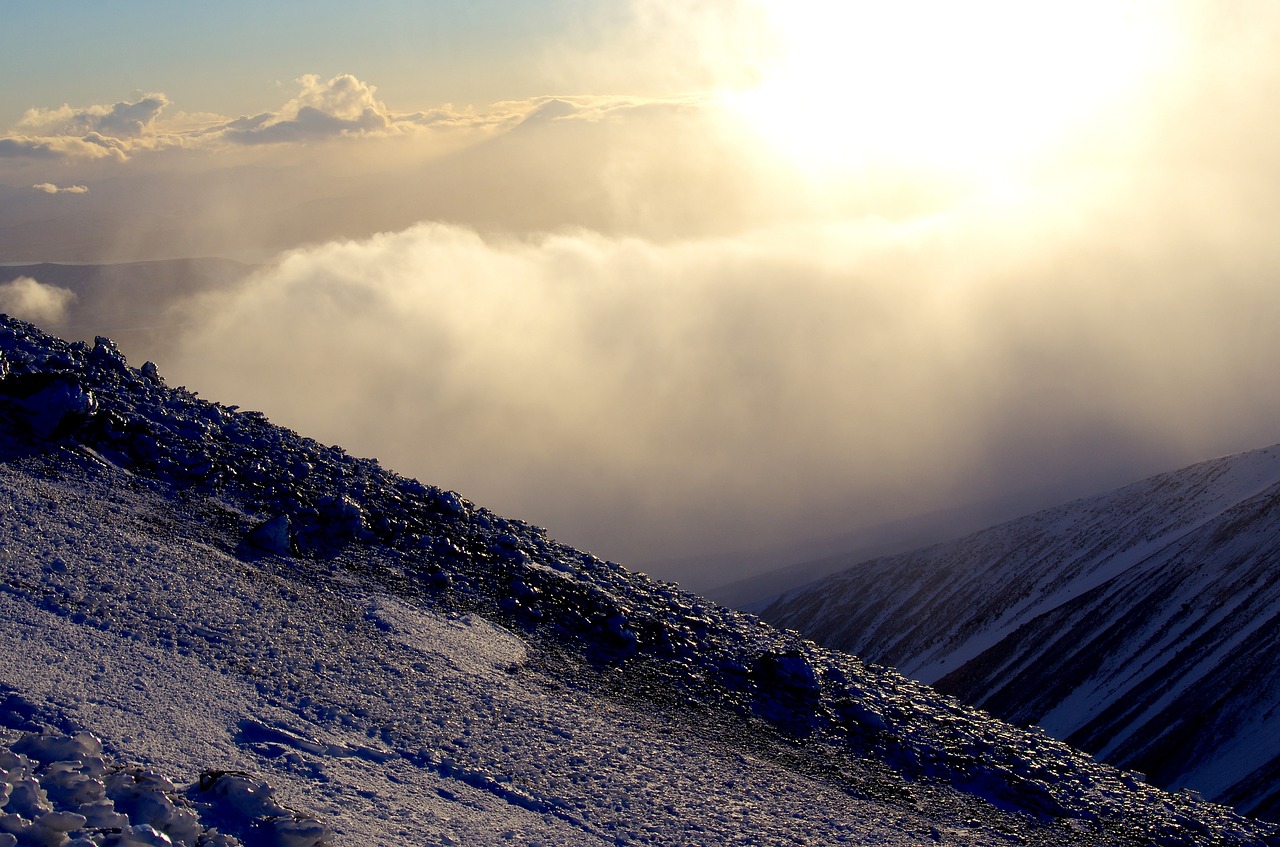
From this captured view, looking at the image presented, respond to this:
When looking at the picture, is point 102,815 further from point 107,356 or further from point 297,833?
point 107,356

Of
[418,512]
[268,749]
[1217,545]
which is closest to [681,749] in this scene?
[268,749]

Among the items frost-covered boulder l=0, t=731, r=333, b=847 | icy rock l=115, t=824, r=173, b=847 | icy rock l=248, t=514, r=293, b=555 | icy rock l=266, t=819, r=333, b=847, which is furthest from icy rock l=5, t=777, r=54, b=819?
icy rock l=248, t=514, r=293, b=555

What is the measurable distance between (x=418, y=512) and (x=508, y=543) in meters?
3.00

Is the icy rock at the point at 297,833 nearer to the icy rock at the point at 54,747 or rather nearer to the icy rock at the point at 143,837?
the icy rock at the point at 143,837

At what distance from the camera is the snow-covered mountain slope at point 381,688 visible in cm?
1379

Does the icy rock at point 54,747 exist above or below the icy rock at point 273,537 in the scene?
below

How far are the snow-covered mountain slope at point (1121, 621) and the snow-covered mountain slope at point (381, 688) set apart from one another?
45.4 metres

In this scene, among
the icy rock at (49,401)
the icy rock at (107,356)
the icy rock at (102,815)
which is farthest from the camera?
the icy rock at (107,356)

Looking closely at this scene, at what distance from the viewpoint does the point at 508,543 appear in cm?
2795

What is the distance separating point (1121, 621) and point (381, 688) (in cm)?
8441

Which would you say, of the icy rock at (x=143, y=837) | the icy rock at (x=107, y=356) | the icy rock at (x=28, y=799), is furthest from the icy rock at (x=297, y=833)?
the icy rock at (x=107, y=356)

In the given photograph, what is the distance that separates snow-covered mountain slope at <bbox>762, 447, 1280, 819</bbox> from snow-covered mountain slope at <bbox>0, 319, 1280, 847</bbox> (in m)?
45.4

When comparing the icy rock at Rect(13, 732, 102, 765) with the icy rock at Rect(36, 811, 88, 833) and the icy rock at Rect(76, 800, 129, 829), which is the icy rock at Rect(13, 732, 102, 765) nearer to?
the icy rock at Rect(76, 800, 129, 829)

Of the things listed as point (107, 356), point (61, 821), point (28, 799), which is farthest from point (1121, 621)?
point (28, 799)
